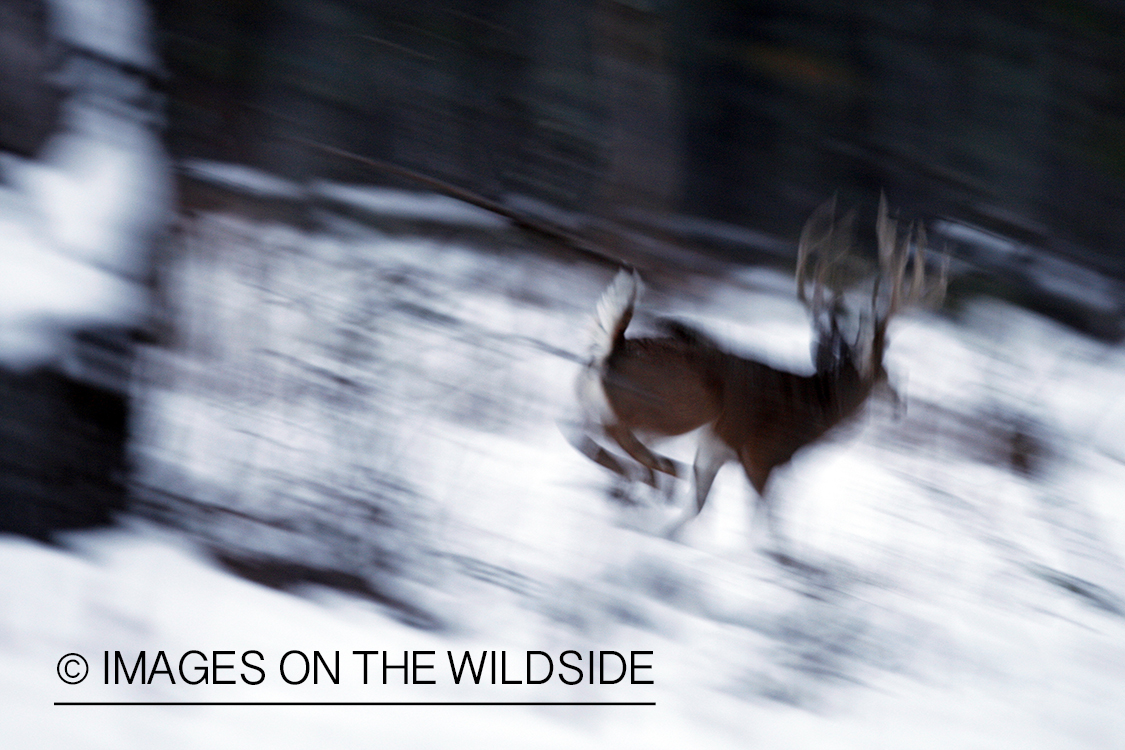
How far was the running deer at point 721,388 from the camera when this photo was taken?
0.88 m

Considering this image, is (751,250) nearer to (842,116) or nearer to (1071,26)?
(842,116)

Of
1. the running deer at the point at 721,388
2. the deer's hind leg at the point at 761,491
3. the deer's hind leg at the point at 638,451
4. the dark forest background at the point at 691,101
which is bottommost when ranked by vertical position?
the deer's hind leg at the point at 761,491

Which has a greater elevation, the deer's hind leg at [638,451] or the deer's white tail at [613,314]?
the deer's white tail at [613,314]

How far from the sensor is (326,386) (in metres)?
0.88

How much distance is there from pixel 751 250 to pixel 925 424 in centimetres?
28

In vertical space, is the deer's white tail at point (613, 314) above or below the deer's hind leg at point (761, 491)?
above

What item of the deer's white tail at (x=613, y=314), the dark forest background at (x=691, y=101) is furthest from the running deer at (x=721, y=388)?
the dark forest background at (x=691, y=101)

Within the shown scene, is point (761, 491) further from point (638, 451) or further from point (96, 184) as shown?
point (96, 184)

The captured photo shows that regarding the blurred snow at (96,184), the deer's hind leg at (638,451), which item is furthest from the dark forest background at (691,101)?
the deer's hind leg at (638,451)

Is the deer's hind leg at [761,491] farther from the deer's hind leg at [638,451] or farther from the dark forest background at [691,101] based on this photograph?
the dark forest background at [691,101]

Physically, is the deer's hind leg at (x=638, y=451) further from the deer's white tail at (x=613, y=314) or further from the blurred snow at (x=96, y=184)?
the blurred snow at (x=96, y=184)

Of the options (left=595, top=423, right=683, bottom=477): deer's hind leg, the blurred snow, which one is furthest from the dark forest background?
(left=595, top=423, right=683, bottom=477): deer's hind leg

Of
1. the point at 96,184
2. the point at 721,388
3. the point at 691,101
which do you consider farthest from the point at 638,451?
the point at 96,184

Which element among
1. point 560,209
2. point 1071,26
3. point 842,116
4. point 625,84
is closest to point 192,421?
point 560,209
